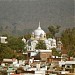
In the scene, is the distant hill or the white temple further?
the distant hill

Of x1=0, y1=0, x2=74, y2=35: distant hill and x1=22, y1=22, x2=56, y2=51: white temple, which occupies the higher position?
x1=0, y1=0, x2=74, y2=35: distant hill

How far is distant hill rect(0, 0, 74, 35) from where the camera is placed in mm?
85188

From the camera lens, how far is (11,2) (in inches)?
3856

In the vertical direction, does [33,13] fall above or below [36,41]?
above

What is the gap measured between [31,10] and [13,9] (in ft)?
9.92

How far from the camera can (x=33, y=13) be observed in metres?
91.7

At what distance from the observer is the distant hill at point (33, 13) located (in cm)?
8519

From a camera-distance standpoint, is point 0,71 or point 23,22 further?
point 23,22

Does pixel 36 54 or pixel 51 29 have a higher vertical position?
pixel 51 29

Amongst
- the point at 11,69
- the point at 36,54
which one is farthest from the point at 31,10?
the point at 11,69

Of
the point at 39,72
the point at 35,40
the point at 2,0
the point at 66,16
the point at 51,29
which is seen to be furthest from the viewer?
the point at 2,0

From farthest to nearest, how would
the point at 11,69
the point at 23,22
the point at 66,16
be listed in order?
the point at 23,22 → the point at 66,16 → the point at 11,69

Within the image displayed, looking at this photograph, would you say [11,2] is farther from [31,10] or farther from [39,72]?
[39,72]

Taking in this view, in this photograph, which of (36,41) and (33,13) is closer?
(36,41)
